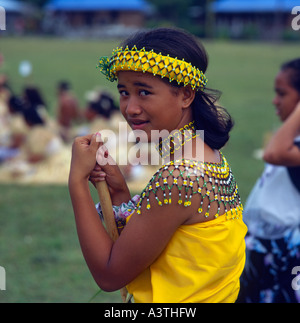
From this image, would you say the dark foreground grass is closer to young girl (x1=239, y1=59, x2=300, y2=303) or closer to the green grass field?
the green grass field

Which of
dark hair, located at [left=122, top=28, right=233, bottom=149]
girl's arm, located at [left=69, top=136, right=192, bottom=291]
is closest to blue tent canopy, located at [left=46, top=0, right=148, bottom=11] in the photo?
dark hair, located at [left=122, top=28, right=233, bottom=149]

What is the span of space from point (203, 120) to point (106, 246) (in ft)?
1.97

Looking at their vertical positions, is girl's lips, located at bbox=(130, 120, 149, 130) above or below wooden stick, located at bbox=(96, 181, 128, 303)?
above

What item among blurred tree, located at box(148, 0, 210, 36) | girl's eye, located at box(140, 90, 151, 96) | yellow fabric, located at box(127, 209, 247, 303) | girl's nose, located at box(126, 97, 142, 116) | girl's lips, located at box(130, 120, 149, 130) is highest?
blurred tree, located at box(148, 0, 210, 36)

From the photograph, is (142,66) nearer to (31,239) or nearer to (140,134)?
(140,134)

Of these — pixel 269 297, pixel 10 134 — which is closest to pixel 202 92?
pixel 269 297

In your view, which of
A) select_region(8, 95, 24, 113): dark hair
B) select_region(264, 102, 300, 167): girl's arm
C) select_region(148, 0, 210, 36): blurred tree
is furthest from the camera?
select_region(148, 0, 210, 36): blurred tree

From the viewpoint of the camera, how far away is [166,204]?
1716 mm

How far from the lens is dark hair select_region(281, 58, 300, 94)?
3375mm

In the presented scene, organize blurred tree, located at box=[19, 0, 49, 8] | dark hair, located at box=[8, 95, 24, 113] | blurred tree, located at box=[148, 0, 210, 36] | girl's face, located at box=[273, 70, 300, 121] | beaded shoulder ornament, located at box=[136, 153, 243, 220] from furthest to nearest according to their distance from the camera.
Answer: blurred tree, located at box=[19, 0, 49, 8] < blurred tree, located at box=[148, 0, 210, 36] < dark hair, located at box=[8, 95, 24, 113] < girl's face, located at box=[273, 70, 300, 121] < beaded shoulder ornament, located at box=[136, 153, 243, 220]

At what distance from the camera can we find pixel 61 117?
10648mm

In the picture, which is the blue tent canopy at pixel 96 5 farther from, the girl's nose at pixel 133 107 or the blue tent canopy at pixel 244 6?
the girl's nose at pixel 133 107

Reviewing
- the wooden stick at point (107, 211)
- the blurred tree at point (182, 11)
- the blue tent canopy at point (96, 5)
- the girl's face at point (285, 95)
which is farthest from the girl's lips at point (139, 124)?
the blue tent canopy at point (96, 5)

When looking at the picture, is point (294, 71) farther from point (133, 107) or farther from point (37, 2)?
point (37, 2)
